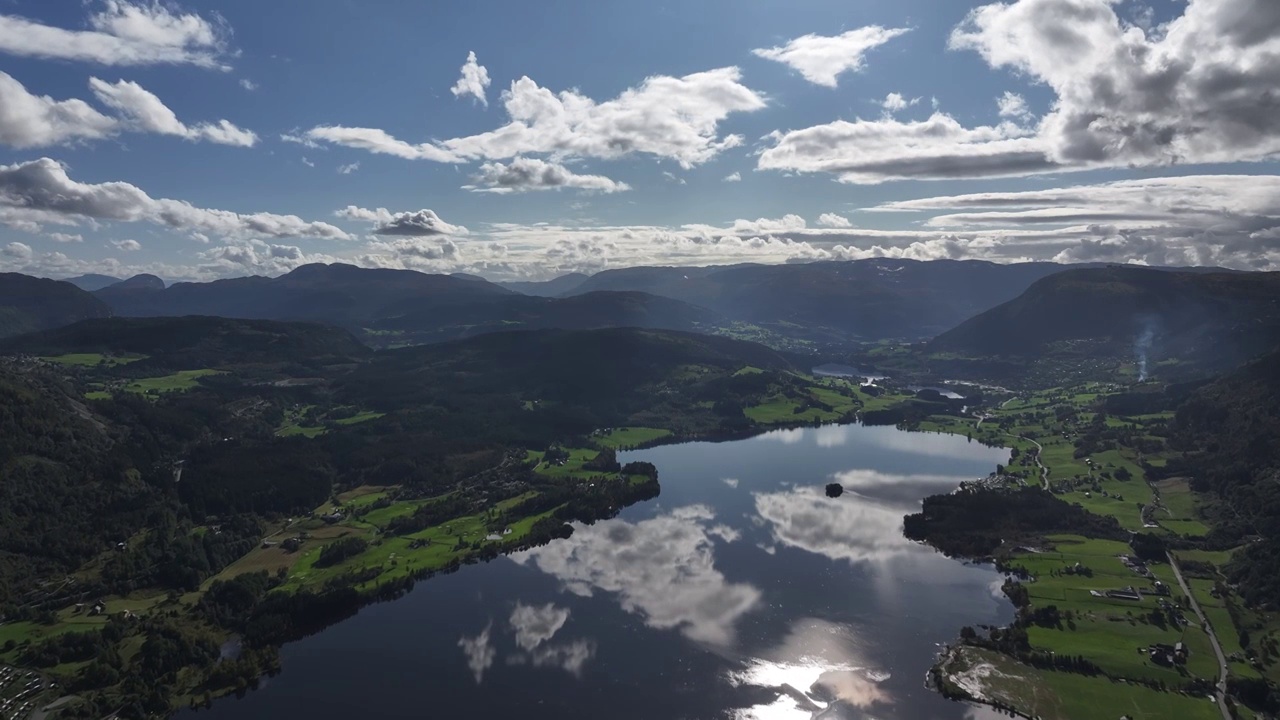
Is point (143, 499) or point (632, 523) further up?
point (143, 499)

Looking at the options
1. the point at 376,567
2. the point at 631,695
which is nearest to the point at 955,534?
the point at 631,695

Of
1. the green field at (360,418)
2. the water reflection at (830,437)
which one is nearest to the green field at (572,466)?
the green field at (360,418)

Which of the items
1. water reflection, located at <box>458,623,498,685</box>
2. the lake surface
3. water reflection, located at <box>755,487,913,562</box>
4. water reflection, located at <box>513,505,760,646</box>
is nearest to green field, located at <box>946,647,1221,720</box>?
the lake surface

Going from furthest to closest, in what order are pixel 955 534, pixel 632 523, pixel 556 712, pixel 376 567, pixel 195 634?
pixel 632 523, pixel 955 534, pixel 376 567, pixel 195 634, pixel 556 712

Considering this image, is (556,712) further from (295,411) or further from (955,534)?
(295,411)

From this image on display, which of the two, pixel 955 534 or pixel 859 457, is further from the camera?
pixel 859 457

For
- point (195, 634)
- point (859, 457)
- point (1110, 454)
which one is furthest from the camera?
point (859, 457)

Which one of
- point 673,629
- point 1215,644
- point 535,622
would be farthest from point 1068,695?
point 535,622

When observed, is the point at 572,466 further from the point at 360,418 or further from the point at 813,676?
the point at 813,676
